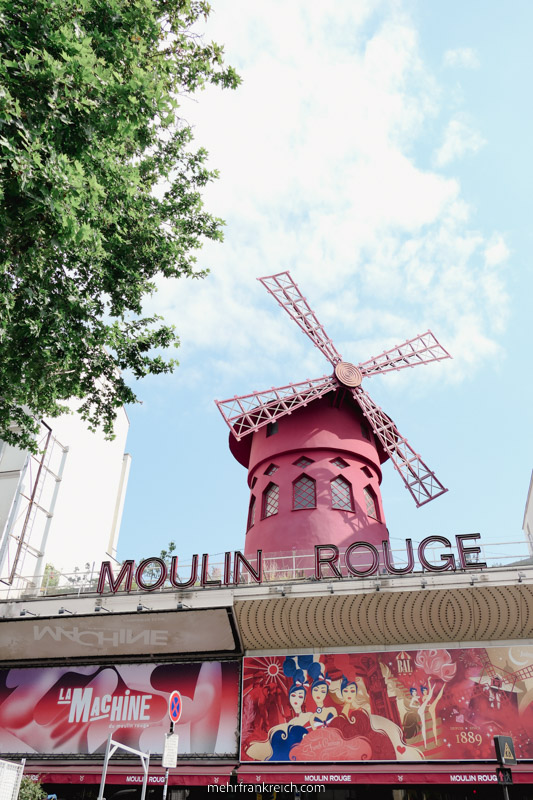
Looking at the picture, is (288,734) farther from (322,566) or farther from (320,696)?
(322,566)

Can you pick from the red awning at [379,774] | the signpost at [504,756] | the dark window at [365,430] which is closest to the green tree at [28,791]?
the red awning at [379,774]

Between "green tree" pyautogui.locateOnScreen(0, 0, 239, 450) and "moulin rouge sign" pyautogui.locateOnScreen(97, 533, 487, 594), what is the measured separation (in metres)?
3.58

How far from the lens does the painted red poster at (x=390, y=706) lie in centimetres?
1061

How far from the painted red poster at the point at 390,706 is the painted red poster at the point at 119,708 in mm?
558

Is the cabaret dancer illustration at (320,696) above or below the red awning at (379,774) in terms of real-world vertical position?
above

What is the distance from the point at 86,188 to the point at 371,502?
10.5 m

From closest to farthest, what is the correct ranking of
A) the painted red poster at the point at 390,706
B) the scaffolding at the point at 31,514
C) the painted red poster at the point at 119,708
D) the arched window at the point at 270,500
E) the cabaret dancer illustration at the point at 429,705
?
the painted red poster at the point at 390,706 → the cabaret dancer illustration at the point at 429,705 → the painted red poster at the point at 119,708 → the scaffolding at the point at 31,514 → the arched window at the point at 270,500

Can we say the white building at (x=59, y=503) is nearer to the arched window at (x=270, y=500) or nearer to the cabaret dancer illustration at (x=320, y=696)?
the arched window at (x=270, y=500)

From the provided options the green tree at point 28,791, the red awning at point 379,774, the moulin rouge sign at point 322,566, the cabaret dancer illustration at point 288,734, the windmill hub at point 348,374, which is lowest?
the green tree at point 28,791

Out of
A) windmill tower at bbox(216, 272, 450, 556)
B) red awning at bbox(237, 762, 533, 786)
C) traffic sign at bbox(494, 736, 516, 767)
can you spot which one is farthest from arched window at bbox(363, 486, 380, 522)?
traffic sign at bbox(494, 736, 516, 767)

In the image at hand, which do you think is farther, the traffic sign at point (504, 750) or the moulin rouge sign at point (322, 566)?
the moulin rouge sign at point (322, 566)

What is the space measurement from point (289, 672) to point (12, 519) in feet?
25.0

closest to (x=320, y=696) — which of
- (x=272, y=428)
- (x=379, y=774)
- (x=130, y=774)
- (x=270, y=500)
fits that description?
(x=379, y=774)

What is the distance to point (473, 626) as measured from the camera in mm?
11211
